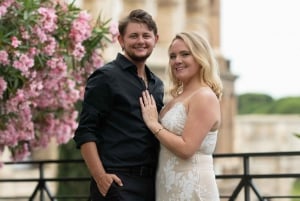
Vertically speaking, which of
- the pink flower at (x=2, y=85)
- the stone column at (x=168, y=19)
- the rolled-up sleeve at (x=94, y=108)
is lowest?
the rolled-up sleeve at (x=94, y=108)

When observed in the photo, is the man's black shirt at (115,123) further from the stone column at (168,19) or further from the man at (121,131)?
the stone column at (168,19)

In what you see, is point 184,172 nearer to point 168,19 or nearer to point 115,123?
point 115,123

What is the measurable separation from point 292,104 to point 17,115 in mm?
75808

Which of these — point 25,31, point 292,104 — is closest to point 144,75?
point 25,31

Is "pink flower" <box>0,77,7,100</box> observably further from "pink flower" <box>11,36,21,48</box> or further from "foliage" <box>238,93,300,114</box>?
→ "foliage" <box>238,93,300,114</box>

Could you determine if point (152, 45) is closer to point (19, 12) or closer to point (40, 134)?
point (19, 12)

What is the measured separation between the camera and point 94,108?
6820 mm

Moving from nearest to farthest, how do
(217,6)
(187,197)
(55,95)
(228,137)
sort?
(187,197), (55,95), (228,137), (217,6)

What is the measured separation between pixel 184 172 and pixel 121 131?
52 centimetres

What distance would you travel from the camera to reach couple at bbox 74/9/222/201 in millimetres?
6680

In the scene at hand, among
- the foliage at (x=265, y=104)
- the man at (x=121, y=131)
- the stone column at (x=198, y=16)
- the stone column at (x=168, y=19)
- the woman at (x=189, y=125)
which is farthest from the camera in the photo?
the foliage at (x=265, y=104)

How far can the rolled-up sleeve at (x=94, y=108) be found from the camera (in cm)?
679

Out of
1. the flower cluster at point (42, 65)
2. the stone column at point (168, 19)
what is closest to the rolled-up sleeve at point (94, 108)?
the flower cluster at point (42, 65)

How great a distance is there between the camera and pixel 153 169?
22.7ft
